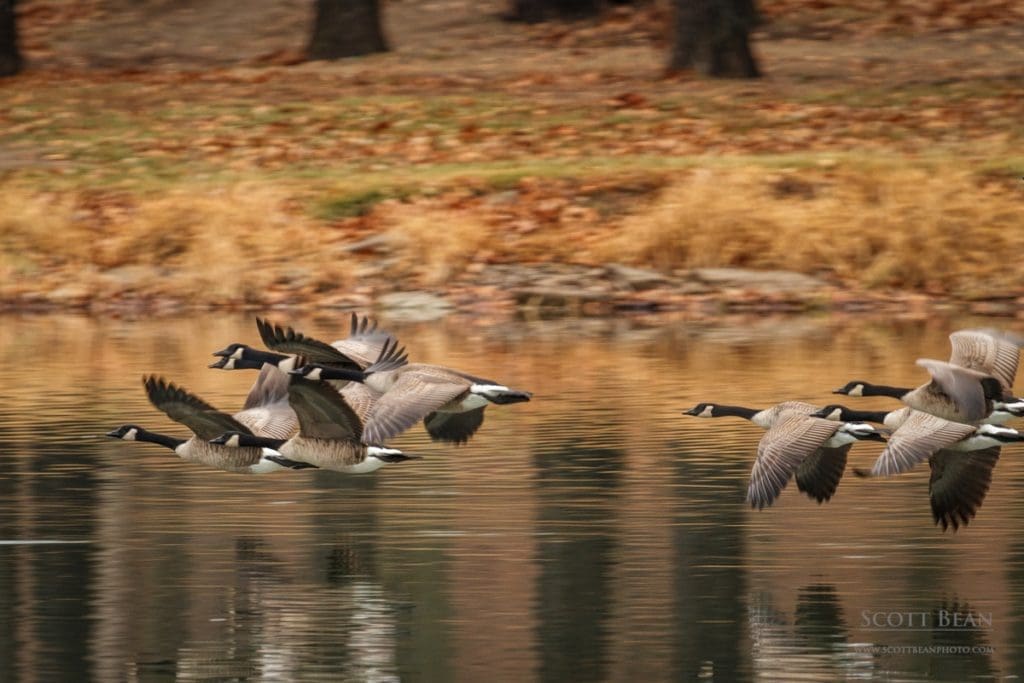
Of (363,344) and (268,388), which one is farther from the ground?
(363,344)

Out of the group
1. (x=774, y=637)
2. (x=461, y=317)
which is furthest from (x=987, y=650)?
(x=461, y=317)

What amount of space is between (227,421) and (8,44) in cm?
2572

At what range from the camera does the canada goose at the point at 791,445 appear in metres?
12.1

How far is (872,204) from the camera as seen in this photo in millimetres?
28812

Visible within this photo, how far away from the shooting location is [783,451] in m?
12.3

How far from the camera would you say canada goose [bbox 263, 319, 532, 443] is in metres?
12.7

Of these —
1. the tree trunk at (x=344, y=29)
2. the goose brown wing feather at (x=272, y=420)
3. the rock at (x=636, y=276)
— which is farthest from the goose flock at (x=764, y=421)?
the tree trunk at (x=344, y=29)

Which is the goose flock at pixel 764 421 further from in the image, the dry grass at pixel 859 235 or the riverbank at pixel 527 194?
the dry grass at pixel 859 235

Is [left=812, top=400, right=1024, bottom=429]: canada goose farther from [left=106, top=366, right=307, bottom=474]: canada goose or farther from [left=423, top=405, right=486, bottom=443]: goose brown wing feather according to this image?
[left=106, top=366, right=307, bottom=474]: canada goose

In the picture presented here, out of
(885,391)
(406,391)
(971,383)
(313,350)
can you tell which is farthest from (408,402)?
(971,383)

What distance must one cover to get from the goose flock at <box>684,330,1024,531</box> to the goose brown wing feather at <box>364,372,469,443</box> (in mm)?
1648

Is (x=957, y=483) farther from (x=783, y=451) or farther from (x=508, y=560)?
(x=508, y=560)

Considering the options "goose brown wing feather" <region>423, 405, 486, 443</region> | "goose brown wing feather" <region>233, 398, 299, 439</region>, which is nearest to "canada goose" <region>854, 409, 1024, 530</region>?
"goose brown wing feather" <region>423, 405, 486, 443</region>

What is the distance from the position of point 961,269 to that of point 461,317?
554 cm
